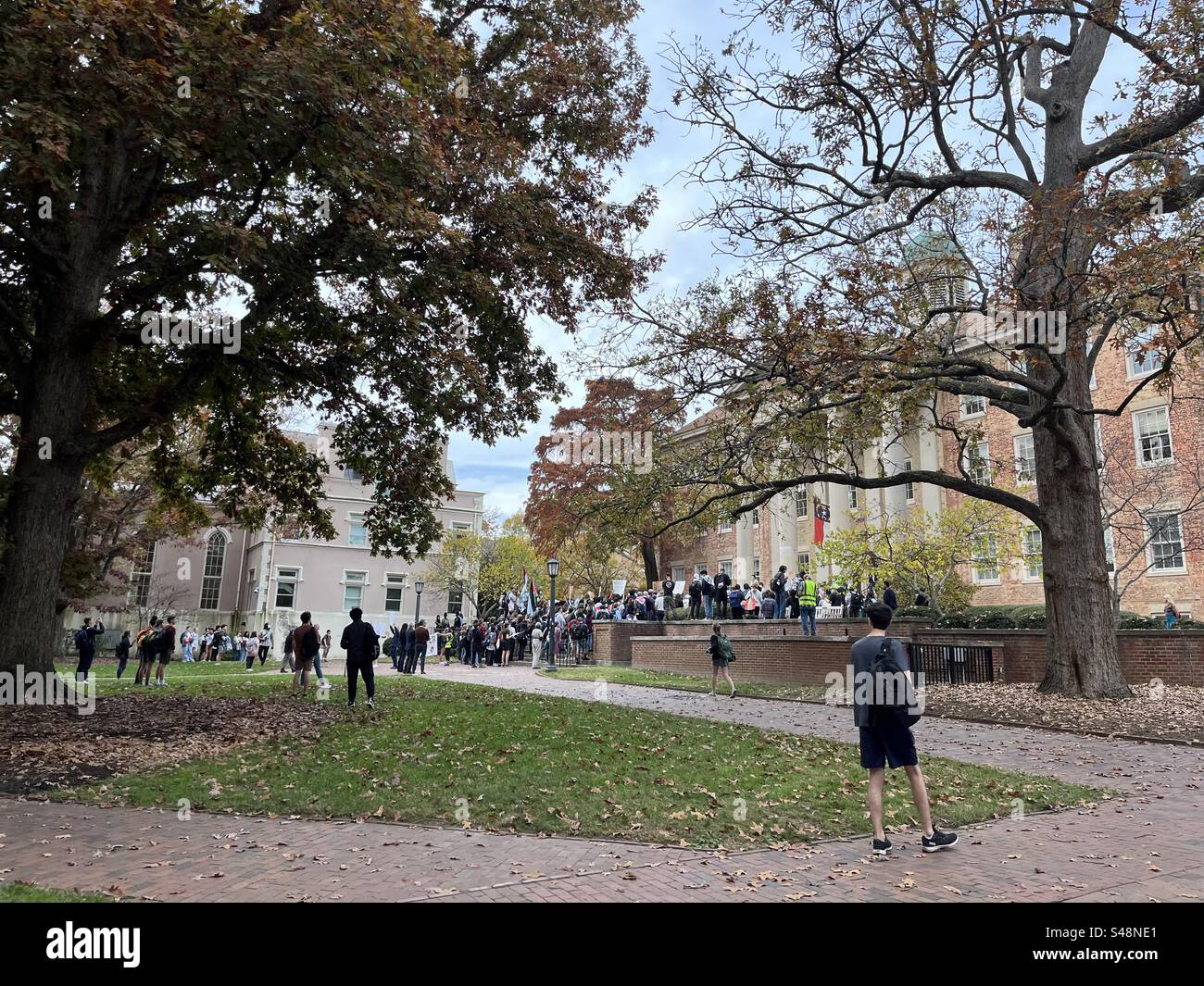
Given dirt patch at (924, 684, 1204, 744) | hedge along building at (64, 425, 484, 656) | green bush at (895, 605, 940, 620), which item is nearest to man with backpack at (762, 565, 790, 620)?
green bush at (895, 605, 940, 620)

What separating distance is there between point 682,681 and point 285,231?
686 inches

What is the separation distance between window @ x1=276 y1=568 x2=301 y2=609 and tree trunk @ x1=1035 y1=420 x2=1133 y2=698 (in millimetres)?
48180

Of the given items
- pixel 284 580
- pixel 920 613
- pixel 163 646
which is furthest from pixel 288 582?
pixel 920 613

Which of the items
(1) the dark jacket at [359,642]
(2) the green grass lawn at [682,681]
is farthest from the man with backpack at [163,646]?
(2) the green grass lawn at [682,681]

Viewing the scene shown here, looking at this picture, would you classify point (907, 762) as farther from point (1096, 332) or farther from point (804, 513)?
point (804, 513)

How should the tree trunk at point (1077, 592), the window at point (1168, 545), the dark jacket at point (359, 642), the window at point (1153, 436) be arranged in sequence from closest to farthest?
the dark jacket at point (359, 642) < the tree trunk at point (1077, 592) < the window at point (1168, 545) < the window at point (1153, 436)

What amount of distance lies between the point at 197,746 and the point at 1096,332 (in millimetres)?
19501

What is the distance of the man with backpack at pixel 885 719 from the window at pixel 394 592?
176 ft

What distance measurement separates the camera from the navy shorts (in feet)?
20.8

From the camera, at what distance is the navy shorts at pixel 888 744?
6.35 m

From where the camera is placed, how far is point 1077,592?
52.7 feet

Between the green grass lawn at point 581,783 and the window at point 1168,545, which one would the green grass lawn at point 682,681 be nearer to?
the green grass lawn at point 581,783

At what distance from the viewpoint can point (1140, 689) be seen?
648 inches
